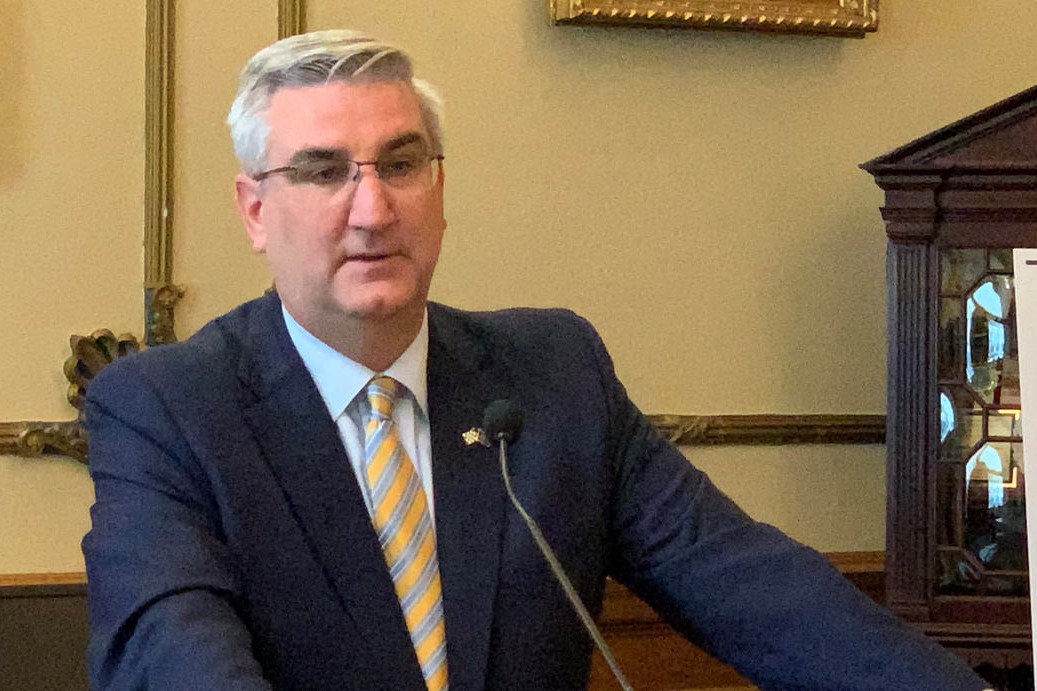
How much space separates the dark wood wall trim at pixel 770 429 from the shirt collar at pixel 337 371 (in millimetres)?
980

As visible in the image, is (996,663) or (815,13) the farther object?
(815,13)

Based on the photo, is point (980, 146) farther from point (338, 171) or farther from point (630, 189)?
point (338, 171)

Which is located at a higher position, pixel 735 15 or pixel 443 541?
pixel 735 15

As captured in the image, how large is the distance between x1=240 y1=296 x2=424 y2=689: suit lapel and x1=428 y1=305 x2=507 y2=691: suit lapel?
7 centimetres

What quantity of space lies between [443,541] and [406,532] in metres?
0.05

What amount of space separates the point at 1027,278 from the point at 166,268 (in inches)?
57.1

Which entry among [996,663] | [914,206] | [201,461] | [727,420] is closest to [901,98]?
[914,206]

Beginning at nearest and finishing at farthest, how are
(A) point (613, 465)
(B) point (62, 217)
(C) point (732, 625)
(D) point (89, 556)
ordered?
(D) point (89, 556)
(C) point (732, 625)
(A) point (613, 465)
(B) point (62, 217)

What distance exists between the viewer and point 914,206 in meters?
2.29

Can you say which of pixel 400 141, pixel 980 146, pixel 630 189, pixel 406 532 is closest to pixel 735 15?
pixel 630 189

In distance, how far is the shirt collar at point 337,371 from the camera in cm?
162

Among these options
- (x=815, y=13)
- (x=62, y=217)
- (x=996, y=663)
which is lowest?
(x=996, y=663)

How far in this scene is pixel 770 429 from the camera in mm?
2609

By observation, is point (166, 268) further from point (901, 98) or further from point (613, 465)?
point (901, 98)
